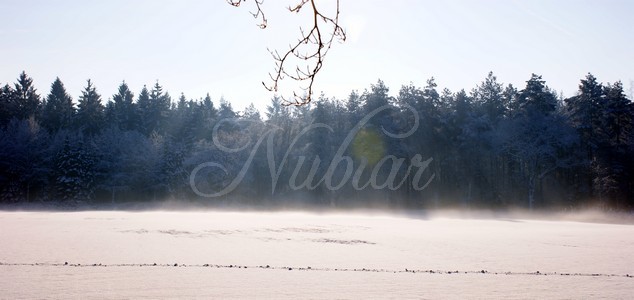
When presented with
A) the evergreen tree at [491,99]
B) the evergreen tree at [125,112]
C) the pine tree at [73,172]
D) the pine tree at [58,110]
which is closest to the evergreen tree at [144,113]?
the evergreen tree at [125,112]

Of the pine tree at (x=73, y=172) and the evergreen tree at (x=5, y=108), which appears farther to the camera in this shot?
the evergreen tree at (x=5, y=108)

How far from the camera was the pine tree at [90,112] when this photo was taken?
228 ft

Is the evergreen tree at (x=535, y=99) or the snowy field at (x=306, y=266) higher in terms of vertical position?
the evergreen tree at (x=535, y=99)

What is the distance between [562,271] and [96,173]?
51164 millimetres

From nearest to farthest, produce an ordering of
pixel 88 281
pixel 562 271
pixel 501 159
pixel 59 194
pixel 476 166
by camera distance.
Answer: pixel 88 281
pixel 562 271
pixel 59 194
pixel 476 166
pixel 501 159

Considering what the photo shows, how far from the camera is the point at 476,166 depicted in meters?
54.5

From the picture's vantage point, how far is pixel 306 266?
45.1 feet

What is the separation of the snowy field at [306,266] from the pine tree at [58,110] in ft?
170

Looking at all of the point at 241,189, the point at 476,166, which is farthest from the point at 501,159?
the point at 241,189

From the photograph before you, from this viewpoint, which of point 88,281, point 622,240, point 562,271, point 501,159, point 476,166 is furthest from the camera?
point 501,159

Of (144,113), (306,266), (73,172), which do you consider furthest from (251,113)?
(306,266)

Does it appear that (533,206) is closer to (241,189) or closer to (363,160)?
(363,160)

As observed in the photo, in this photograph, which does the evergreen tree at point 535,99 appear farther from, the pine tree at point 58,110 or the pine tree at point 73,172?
the pine tree at point 58,110

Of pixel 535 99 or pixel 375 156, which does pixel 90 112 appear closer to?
pixel 375 156
